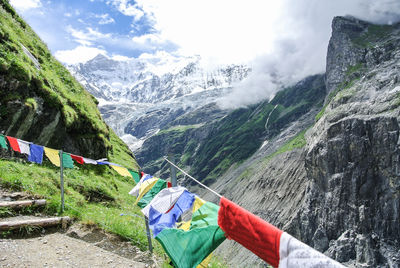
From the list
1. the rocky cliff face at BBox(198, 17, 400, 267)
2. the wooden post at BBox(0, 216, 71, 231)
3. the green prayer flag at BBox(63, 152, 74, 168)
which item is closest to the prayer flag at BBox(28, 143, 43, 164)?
the green prayer flag at BBox(63, 152, 74, 168)

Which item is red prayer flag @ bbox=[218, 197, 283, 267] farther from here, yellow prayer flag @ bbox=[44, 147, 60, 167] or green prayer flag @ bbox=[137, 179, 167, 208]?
yellow prayer flag @ bbox=[44, 147, 60, 167]

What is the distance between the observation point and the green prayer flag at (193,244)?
4.96 m

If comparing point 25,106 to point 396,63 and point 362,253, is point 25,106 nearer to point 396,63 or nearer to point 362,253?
point 362,253

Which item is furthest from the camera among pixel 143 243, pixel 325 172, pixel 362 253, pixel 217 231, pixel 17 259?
pixel 325 172

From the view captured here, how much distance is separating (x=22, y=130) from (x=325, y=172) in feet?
428

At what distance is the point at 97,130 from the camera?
72.7 ft

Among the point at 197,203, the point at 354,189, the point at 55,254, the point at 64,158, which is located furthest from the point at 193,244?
the point at 354,189

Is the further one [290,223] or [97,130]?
[290,223]

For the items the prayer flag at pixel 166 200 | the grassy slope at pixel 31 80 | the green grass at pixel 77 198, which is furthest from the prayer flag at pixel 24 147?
the prayer flag at pixel 166 200

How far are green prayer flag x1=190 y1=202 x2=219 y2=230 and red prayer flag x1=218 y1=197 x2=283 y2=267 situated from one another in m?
0.50

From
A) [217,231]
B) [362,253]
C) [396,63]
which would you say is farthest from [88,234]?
[396,63]

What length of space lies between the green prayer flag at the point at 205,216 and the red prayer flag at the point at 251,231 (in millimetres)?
500

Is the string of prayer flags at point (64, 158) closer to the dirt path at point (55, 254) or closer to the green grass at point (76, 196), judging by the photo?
the green grass at point (76, 196)

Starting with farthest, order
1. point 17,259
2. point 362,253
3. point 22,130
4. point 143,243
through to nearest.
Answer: point 362,253, point 22,130, point 143,243, point 17,259
